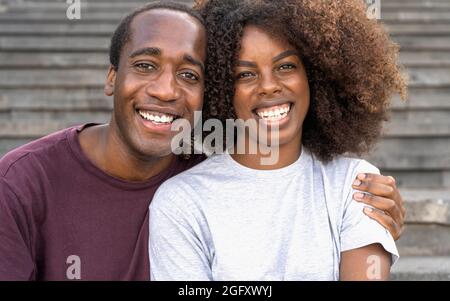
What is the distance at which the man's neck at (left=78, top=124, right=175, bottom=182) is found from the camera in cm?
178

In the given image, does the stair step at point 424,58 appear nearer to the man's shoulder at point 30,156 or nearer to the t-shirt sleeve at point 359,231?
the t-shirt sleeve at point 359,231

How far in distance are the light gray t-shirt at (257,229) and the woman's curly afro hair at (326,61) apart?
19cm

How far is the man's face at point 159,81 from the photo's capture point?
1709 mm

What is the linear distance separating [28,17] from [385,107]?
3303 mm

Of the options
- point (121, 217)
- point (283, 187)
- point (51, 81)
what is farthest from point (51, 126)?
point (283, 187)

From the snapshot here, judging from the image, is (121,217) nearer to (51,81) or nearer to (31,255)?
(31,255)

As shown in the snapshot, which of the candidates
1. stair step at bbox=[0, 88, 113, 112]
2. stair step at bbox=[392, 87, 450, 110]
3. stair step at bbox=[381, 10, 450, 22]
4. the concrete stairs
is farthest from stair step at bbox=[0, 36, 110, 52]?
stair step at bbox=[381, 10, 450, 22]

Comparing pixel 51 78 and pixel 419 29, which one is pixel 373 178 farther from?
pixel 419 29

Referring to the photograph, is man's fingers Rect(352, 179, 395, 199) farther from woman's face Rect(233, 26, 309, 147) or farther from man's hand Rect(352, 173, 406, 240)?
woman's face Rect(233, 26, 309, 147)

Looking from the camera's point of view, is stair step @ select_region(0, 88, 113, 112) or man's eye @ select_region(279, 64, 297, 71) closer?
man's eye @ select_region(279, 64, 297, 71)

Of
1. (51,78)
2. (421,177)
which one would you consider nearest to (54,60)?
(51,78)

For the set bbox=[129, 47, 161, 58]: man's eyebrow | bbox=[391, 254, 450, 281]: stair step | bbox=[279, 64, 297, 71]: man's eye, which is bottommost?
bbox=[391, 254, 450, 281]: stair step

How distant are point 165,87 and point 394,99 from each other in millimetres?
2020

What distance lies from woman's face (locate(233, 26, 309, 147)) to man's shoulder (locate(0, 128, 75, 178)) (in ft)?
1.71
